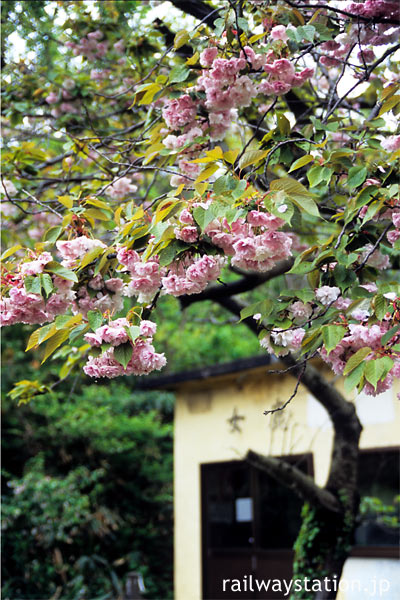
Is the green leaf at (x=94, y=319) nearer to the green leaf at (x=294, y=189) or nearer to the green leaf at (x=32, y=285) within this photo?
the green leaf at (x=32, y=285)

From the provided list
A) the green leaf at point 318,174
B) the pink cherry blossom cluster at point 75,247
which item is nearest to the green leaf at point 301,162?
the green leaf at point 318,174

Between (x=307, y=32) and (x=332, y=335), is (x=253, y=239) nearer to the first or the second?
(x=332, y=335)

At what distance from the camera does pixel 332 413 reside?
4.37 metres

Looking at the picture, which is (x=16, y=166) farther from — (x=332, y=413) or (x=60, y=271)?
(x=332, y=413)

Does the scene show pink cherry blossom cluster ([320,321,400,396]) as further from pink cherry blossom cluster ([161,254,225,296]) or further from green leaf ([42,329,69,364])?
green leaf ([42,329,69,364])

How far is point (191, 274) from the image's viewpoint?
85.4 inches

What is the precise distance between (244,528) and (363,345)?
535cm

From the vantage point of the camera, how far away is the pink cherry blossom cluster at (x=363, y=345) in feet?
6.60

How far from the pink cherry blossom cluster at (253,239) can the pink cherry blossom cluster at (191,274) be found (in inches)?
2.8

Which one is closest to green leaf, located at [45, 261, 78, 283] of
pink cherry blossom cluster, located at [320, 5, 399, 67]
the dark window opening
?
pink cherry blossom cluster, located at [320, 5, 399, 67]

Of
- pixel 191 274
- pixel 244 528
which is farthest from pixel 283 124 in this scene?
pixel 244 528

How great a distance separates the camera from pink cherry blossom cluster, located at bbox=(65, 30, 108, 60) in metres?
4.48

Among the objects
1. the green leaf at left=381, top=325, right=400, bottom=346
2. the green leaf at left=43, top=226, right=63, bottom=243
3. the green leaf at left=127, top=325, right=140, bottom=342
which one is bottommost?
the green leaf at left=381, top=325, right=400, bottom=346

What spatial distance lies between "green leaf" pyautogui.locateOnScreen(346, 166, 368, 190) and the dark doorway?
4447mm
